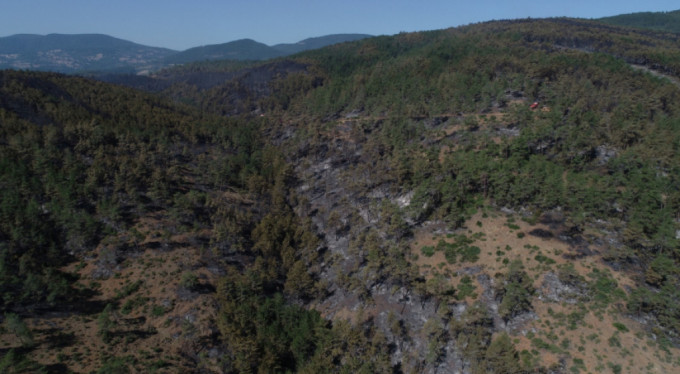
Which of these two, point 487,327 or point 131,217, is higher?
point 131,217

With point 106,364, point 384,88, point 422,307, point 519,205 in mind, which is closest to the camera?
point 106,364

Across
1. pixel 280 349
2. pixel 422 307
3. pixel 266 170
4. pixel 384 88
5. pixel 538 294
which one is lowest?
pixel 280 349

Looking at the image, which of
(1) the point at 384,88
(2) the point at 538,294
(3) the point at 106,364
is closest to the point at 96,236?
(3) the point at 106,364

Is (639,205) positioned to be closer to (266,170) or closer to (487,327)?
(487,327)

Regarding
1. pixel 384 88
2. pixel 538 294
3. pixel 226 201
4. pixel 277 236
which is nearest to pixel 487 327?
pixel 538 294

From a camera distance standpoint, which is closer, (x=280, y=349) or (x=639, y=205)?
(x=280, y=349)

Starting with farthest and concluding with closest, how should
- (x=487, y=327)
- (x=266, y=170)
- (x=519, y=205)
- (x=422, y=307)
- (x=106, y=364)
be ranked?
(x=266, y=170) < (x=519, y=205) < (x=422, y=307) < (x=487, y=327) < (x=106, y=364)
